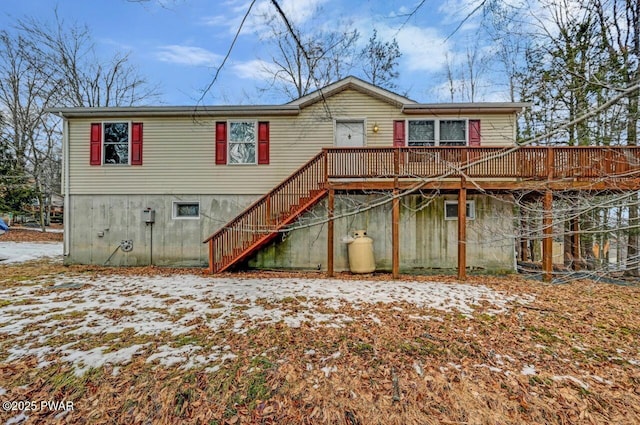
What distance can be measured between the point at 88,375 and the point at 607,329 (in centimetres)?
713

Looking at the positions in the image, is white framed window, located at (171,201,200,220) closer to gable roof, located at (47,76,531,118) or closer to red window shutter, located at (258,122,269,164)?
red window shutter, located at (258,122,269,164)

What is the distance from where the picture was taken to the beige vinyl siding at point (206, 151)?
942 centimetres

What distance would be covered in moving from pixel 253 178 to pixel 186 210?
2.43 meters

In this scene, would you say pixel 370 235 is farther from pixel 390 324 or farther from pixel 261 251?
pixel 390 324

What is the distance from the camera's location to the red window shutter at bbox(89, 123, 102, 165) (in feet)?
31.4

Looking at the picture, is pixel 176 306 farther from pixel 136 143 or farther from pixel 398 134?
pixel 398 134

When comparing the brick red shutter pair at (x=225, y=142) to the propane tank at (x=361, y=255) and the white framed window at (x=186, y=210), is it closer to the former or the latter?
the white framed window at (x=186, y=210)

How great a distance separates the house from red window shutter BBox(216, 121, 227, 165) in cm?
3

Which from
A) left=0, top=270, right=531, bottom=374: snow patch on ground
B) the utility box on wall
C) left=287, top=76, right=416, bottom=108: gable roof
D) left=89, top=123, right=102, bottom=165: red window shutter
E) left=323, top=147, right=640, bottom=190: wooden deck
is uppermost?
left=287, top=76, right=416, bottom=108: gable roof

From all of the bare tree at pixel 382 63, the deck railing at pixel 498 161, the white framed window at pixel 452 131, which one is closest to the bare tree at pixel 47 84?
the bare tree at pixel 382 63

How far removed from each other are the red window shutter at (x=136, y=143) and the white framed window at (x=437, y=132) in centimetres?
863

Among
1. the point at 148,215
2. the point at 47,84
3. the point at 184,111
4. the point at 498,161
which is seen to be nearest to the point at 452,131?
the point at 498,161

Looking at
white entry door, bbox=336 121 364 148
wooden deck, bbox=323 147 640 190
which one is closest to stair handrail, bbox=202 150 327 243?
wooden deck, bbox=323 147 640 190

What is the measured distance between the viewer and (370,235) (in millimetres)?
9219
